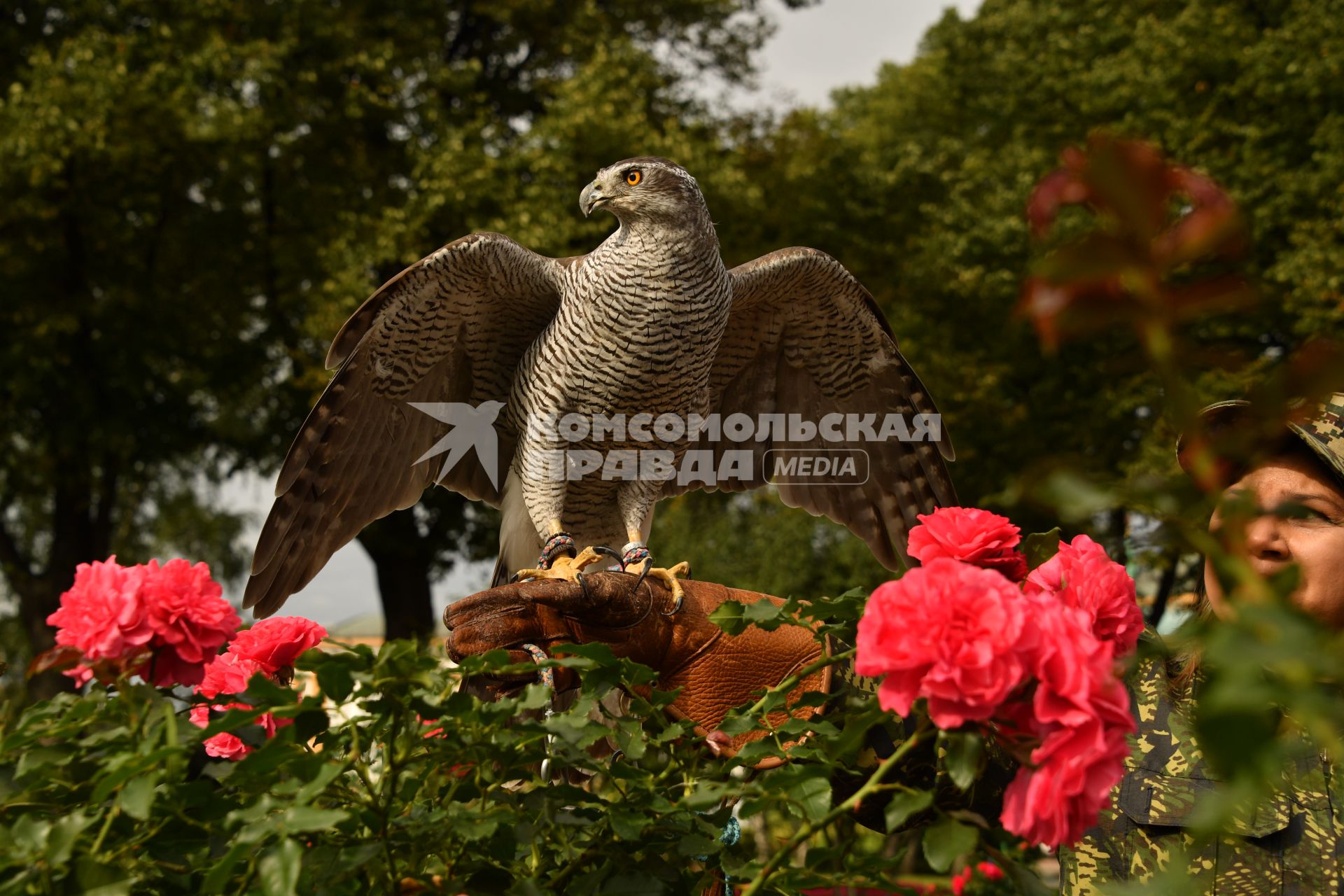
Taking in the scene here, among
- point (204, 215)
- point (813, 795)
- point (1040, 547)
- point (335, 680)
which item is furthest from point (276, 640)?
point (204, 215)

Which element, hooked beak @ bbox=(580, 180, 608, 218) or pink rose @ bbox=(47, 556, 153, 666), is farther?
hooked beak @ bbox=(580, 180, 608, 218)

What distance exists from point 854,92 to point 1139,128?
13.0 meters

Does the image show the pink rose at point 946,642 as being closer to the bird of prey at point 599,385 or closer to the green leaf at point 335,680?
the green leaf at point 335,680

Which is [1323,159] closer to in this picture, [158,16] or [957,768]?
[957,768]

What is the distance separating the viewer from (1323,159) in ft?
37.2

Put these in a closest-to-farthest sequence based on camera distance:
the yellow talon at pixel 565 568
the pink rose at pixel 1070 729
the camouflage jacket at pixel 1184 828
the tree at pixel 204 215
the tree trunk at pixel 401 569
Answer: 1. the pink rose at pixel 1070 729
2. the camouflage jacket at pixel 1184 828
3. the yellow talon at pixel 565 568
4. the tree at pixel 204 215
5. the tree trunk at pixel 401 569

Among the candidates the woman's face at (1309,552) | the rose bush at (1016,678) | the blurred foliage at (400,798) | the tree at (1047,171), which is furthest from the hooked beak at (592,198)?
the tree at (1047,171)

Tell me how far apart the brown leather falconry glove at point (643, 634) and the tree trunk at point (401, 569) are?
11871mm

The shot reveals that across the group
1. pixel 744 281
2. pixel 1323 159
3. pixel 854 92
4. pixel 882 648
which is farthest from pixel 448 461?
pixel 854 92

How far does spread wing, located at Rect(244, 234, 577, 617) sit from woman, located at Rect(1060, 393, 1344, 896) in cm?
205

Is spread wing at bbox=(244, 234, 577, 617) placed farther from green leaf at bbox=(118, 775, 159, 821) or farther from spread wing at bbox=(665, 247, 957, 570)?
green leaf at bbox=(118, 775, 159, 821)

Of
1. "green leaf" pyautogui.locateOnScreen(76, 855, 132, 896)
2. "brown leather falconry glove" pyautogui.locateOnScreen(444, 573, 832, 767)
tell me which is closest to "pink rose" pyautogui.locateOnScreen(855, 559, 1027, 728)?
"green leaf" pyautogui.locateOnScreen(76, 855, 132, 896)

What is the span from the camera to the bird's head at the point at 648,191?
3.10 m

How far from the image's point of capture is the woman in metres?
1.98
